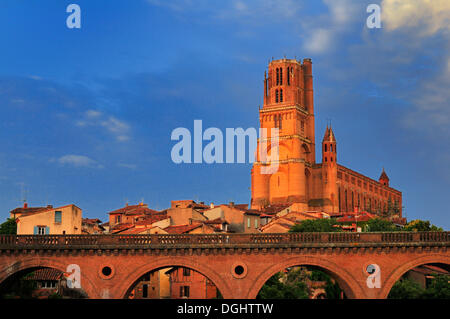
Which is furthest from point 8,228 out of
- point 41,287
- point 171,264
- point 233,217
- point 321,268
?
point 321,268

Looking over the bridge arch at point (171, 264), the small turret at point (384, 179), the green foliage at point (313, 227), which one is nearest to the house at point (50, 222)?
the bridge arch at point (171, 264)

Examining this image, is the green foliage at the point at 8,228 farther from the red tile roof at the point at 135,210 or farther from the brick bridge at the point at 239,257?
the brick bridge at the point at 239,257

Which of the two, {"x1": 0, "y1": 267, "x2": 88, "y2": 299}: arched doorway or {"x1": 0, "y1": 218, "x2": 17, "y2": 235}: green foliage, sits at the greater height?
{"x1": 0, "y1": 218, "x2": 17, "y2": 235}: green foliage

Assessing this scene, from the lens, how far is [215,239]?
4559 centimetres

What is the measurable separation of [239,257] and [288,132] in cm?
8555

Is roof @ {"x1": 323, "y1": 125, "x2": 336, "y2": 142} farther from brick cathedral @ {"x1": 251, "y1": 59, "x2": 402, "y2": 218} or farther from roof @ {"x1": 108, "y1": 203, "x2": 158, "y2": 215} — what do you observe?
roof @ {"x1": 108, "y1": 203, "x2": 158, "y2": 215}

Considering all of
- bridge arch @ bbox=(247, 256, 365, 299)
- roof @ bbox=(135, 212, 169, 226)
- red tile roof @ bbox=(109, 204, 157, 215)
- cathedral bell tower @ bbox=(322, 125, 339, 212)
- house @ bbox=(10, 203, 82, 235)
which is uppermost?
cathedral bell tower @ bbox=(322, 125, 339, 212)

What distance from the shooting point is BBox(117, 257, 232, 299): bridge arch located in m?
44.8

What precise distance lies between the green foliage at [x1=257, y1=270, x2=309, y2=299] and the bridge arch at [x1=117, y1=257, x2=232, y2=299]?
Result: 14.0 meters

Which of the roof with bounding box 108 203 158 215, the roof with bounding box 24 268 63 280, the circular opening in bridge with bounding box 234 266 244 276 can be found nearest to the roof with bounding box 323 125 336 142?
the roof with bounding box 108 203 158 215

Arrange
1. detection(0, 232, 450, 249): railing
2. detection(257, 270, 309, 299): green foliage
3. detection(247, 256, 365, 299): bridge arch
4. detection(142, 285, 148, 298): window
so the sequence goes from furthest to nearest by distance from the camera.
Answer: detection(142, 285, 148, 298): window < detection(257, 270, 309, 299): green foliage < detection(0, 232, 450, 249): railing < detection(247, 256, 365, 299): bridge arch

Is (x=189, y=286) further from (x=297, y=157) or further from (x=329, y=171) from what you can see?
(x=329, y=171)

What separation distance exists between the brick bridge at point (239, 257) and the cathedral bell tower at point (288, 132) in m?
79.9

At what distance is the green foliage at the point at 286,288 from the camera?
58.4m
